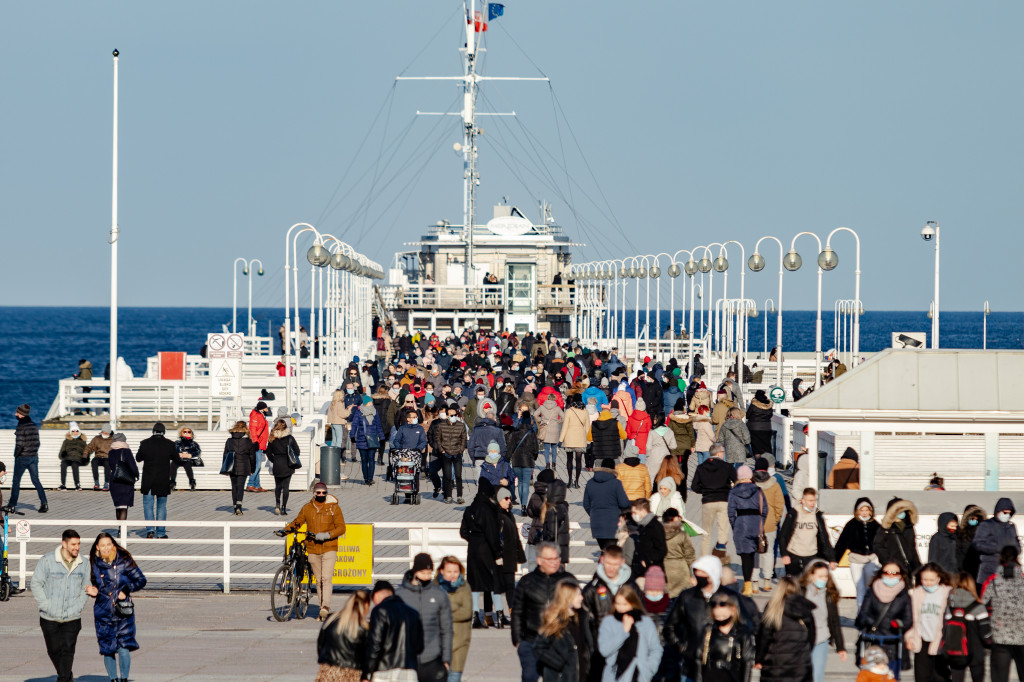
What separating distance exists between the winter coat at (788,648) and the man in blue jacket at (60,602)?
4.89 metres

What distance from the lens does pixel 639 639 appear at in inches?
Answer: 363

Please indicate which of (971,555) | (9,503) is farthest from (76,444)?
(971,555)

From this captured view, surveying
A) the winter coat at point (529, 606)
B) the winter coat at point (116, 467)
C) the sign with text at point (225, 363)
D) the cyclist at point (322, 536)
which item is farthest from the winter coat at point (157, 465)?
the winter coat at point (529, 606)

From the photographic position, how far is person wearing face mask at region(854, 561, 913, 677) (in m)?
10.5

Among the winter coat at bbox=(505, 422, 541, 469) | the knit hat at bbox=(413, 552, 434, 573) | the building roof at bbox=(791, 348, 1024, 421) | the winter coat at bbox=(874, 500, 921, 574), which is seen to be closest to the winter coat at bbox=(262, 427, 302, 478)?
the winter coat at bbox=(505, 422, 541, 469)

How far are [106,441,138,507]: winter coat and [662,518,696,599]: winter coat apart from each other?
25.5ft

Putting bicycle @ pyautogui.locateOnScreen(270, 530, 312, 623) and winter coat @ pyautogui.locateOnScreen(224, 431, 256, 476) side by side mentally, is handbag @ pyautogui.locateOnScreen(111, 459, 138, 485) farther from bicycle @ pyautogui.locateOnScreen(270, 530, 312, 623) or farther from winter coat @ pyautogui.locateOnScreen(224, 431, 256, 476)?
bicycle @ pyautogui.locateOnScreen(270, 530, 312, 623)

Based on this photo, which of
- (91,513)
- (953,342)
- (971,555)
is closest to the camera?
(971,555)

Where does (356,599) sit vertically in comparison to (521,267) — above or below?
below

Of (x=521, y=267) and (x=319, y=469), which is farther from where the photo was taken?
(x=521, y=267)

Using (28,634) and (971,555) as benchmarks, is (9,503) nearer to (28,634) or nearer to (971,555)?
(28,634)

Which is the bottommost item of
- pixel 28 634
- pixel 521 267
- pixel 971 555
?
pixel 28 634

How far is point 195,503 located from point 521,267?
161ft

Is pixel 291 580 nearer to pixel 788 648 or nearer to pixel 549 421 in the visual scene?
pixel 788 648
